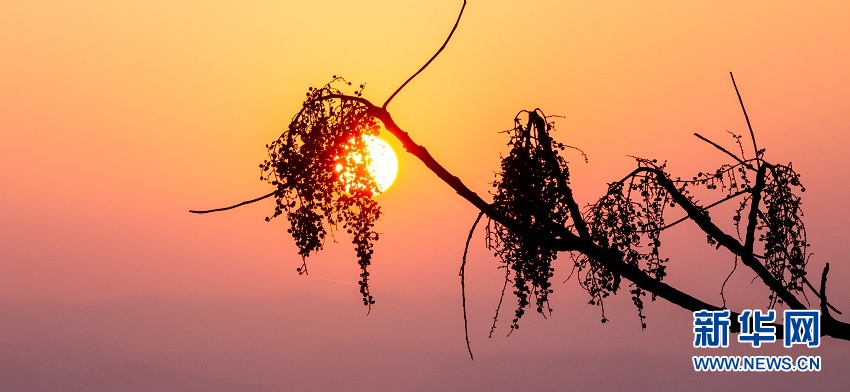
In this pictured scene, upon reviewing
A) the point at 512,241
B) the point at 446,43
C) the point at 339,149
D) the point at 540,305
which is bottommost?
the point at 540,305

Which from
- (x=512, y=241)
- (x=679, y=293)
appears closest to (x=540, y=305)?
(x=512, y=241)

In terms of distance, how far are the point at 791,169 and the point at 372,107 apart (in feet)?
11.0

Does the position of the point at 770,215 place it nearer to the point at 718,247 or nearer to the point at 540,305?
the point at 718,247

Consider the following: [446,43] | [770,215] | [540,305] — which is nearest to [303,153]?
[446,43]

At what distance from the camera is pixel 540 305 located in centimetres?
738

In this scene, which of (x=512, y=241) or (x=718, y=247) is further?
(x=718, y=247)

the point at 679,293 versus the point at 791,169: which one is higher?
the point at 791,169

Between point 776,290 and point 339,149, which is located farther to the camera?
point 776,290

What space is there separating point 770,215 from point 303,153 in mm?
3697

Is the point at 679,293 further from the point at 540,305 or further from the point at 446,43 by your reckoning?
the point at 446,43

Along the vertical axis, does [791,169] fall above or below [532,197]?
above

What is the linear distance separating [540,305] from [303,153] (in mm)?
2090

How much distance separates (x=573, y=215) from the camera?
782 cm

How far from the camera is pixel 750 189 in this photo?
8062 mm
